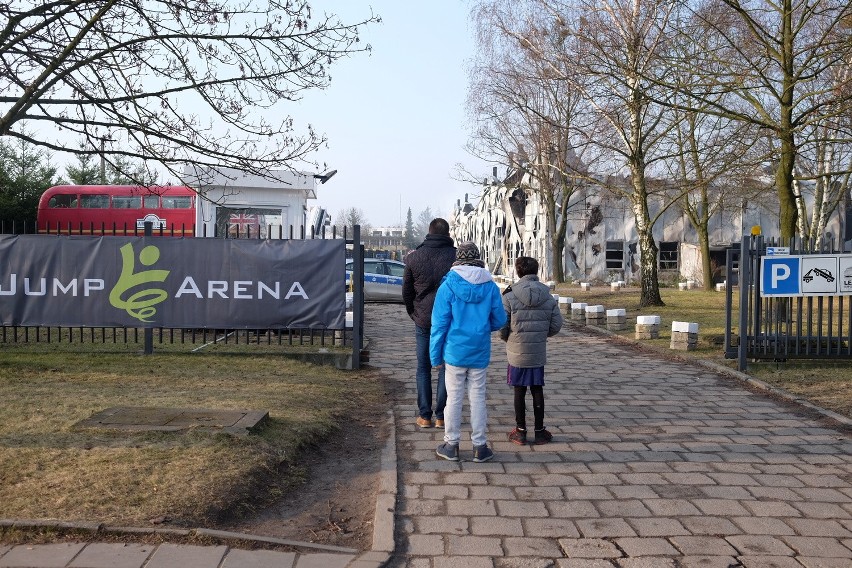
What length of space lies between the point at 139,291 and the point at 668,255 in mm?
39680

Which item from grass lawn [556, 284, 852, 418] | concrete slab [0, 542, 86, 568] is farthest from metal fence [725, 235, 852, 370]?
concrete slab [0, 542, 86, 568]

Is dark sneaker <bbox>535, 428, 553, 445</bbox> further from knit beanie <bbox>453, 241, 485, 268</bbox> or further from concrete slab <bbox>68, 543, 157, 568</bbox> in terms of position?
concrete slab <bbox>68, 543, 157, 568</bbox>

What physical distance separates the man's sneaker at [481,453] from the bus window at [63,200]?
30953 millimetres

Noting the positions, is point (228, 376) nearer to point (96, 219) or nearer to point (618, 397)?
point (618, 397)

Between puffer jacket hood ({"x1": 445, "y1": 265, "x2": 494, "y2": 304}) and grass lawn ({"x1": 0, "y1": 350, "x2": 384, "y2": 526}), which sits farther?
puffer jacket hood ({"x1": 445, "y1": 265, "x2": 494, "y2": 304})

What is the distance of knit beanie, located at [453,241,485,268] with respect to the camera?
262 inches

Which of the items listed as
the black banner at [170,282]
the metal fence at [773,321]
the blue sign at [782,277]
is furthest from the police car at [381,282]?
the blue sign at [782,277]

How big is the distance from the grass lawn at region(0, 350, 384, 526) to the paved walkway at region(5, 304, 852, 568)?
565mm

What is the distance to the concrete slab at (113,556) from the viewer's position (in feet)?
13.6

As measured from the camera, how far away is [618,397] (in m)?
9.69

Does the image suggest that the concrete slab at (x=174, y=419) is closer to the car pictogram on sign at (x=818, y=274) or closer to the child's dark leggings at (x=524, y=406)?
the child's dark leggings at (x=524, y=406)

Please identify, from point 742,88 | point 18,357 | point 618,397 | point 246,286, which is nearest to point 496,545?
point 618,397

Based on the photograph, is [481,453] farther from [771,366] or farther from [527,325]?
[771,366]

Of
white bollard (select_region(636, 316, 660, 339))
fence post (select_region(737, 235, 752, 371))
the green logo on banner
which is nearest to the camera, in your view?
Result: fence post (select_region(737, 235, 752, 371))
